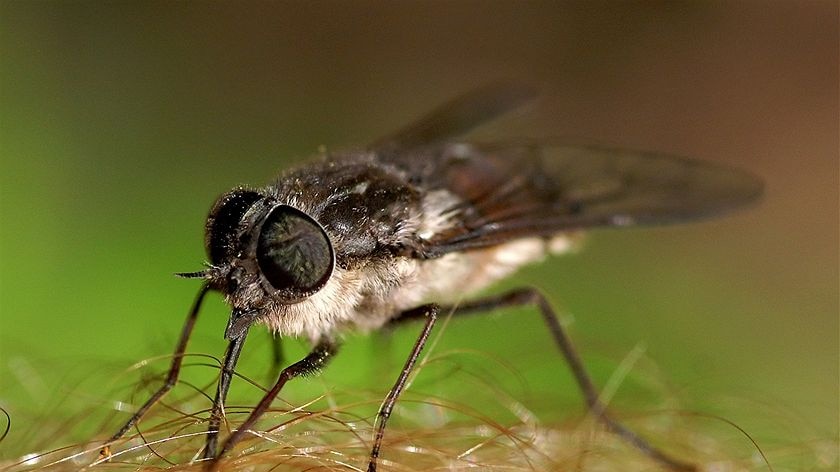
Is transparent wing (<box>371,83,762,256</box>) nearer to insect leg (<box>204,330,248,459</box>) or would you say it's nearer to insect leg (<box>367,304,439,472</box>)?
insect leg (<box>367,304,439,472</box>)

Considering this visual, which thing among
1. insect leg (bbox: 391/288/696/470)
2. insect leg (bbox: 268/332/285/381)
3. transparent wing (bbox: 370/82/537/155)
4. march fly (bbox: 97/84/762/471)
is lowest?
insect leg (bbox: 391/288/696/470)

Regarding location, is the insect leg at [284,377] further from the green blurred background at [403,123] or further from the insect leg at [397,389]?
the green blurred background at [403,123]

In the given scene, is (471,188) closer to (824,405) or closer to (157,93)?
(824,405)

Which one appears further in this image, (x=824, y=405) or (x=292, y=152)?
(x=292, y=152)

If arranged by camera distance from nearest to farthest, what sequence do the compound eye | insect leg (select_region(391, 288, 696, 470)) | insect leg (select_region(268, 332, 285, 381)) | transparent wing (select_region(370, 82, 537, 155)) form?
the compound eye, insect leg (select_region(268, 332, 285, 381)), insect leg (select_region(391, 288, 696, 470)), transparent wing (select_region(370, 82, 537, 155))

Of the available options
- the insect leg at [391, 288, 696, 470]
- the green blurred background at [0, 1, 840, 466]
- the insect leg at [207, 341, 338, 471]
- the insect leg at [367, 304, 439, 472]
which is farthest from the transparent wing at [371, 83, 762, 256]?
the green blurred background at [0, 1, 840, 466]

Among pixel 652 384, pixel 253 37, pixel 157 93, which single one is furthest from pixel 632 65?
pixel 652 384

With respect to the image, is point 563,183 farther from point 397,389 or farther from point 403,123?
point 403,123
